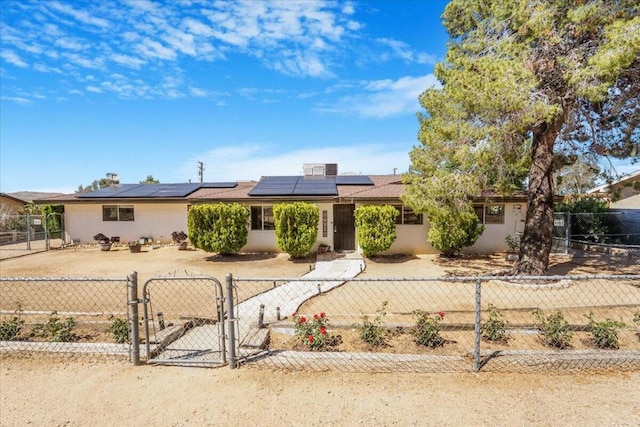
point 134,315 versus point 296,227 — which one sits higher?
point 296,227

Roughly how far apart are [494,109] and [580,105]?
3.51 meters

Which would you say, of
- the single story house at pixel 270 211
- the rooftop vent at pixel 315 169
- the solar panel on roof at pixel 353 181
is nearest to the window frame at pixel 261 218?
the single story house at pixel 270 211

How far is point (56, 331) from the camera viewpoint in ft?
16.2

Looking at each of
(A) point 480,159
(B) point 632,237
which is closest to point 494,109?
(A) point 480,159

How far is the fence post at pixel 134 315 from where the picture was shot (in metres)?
4.20

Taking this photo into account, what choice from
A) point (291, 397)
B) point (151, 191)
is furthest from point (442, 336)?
point (151, 191)

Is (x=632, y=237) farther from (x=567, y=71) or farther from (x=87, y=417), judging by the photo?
A: (x=87, y=417)

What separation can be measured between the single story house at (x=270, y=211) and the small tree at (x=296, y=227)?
5.33 ft

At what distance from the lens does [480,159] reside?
8195mm

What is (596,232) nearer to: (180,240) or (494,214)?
(494,214)

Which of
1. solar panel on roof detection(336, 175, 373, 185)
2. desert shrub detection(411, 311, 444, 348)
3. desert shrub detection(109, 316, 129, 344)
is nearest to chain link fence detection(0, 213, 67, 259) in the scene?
solar panel on roof detection(336, 175, 373, 185)

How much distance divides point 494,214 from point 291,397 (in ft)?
46.1

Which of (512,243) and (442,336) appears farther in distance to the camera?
(512,243)

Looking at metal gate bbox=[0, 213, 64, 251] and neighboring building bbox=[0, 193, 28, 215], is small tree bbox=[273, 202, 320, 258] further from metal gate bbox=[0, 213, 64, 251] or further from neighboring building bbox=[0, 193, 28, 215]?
neighboring building bbox=[0, 193, 28, 215]
